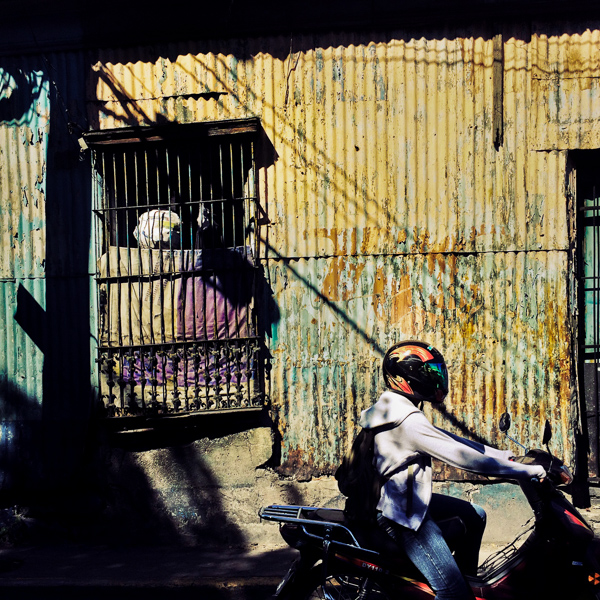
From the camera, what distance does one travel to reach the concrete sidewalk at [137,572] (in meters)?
4.70

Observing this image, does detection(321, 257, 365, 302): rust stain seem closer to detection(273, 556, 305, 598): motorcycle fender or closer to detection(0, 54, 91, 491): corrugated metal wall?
detection(0, 54, 91, 491): corrugated metal wall

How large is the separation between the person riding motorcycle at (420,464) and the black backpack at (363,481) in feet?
0.11

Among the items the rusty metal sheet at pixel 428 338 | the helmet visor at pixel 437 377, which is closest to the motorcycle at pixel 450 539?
the helmet visor at pixel 437 377

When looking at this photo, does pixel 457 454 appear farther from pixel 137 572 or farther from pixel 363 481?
pixel 137 572

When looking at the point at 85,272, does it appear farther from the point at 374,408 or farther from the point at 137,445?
the point at 374,408

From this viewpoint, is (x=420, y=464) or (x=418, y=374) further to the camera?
(x=418, y=374)

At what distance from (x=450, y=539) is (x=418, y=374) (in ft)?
2.82

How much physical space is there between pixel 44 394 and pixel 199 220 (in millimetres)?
2204

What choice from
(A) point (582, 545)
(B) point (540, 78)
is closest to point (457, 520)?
(A) point (582, 545)

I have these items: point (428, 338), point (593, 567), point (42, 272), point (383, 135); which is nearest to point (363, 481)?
point (593, 567)

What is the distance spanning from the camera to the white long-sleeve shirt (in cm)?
303

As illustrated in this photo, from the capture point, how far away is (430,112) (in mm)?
5699

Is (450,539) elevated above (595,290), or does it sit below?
below

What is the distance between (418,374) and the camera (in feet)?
10.7
